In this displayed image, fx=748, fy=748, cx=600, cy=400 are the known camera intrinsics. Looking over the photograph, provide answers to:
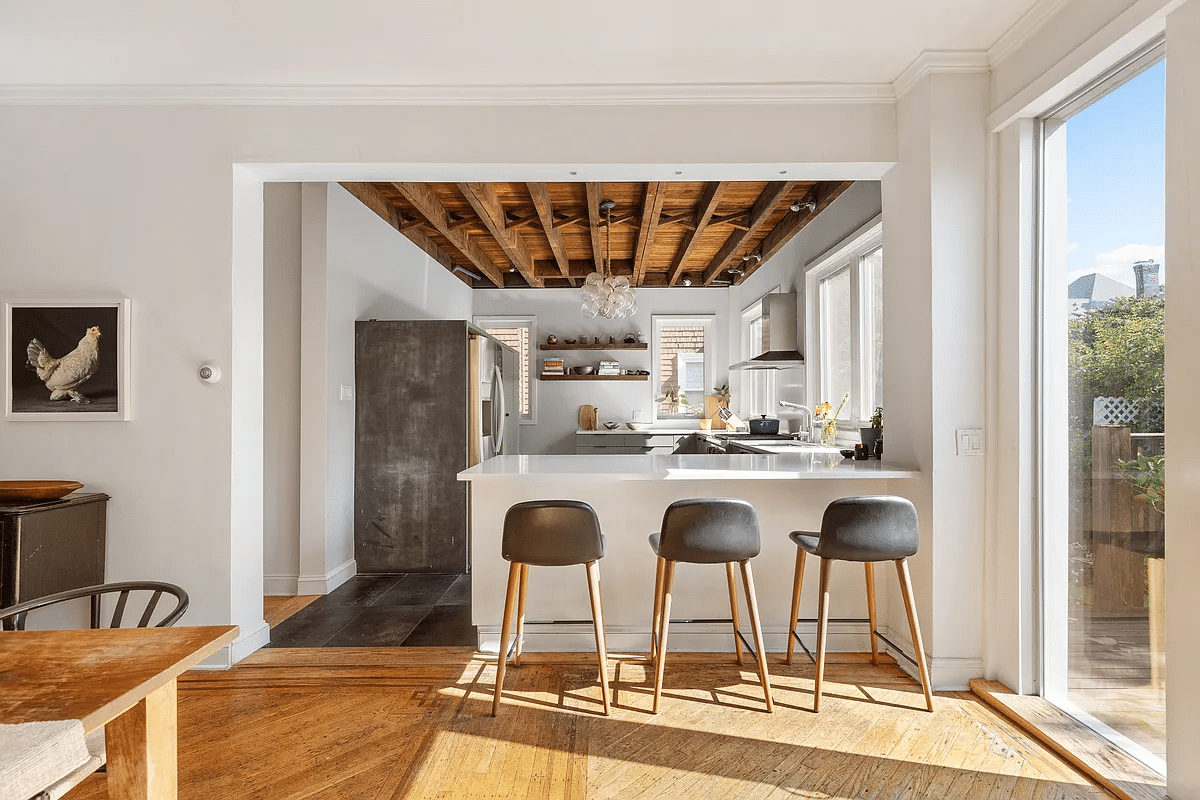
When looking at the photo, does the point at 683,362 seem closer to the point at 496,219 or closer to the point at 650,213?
the point at 650,213

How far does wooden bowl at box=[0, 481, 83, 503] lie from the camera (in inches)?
118

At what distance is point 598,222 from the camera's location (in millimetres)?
5477

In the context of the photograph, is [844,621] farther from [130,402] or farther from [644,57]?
[130,402]

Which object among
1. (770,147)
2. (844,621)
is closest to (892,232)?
(770,147)

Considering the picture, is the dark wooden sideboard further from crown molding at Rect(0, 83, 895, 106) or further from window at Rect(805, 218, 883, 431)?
window at Rect(805, 218, 883, 431)

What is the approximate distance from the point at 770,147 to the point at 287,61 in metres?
2.05

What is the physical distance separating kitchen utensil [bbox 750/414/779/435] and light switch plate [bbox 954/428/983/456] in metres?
3.05

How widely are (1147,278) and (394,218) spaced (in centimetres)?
485

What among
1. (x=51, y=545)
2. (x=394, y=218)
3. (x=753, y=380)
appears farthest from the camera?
(x=753, y=380)

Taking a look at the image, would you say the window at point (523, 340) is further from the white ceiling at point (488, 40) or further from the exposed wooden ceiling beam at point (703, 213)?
the white ceiling at point (488, 40)

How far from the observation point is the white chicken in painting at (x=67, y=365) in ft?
10.5

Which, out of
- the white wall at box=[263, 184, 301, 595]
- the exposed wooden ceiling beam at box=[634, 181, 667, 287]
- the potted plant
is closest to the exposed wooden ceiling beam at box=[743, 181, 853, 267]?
the exposed wooden ceiling beam at box=[634, 181, 667, 287]

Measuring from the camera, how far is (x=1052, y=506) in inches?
109

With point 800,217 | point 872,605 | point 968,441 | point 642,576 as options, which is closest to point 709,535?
point 642,576
